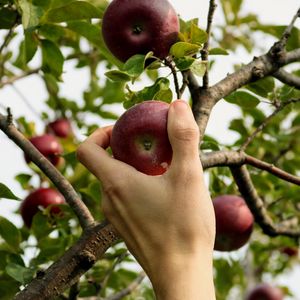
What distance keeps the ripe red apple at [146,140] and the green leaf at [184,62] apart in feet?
0.45

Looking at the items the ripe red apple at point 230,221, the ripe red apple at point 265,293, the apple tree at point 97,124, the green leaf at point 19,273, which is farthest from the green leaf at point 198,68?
the ripe red apple at point 265,293

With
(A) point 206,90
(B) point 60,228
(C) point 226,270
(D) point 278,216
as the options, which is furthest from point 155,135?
(C) point 226,270

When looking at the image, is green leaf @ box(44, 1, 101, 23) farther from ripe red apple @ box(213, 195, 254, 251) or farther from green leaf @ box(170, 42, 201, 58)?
ripe red apple @ box(213, 195, 254, 251)

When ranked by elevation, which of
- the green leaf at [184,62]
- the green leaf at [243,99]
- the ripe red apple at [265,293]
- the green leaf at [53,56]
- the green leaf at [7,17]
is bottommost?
the ripe red apple at [265,293]

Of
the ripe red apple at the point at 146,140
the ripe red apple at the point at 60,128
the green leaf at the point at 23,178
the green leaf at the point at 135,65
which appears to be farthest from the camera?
the ripe red apple at the point at 60,128

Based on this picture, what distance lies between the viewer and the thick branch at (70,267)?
3.55 ft

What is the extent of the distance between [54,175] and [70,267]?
211 millimetres

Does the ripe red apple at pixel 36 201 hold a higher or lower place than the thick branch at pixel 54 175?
lower

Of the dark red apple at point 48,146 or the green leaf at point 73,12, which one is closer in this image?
the green leaf at point 73,12

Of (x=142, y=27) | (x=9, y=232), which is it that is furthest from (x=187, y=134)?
(x=9, y=232)

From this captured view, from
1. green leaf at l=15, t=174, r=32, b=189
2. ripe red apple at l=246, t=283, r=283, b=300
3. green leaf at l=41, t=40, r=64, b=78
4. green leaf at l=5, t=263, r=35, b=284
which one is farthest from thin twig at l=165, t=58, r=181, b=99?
ripe red apple at l=246, t=283, r=283, b=300

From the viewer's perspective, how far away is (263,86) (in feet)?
5.16

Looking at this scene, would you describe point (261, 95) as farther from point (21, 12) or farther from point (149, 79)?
point (149, 79)

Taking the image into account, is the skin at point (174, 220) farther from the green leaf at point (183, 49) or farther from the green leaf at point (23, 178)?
the green leaf at point (23, 178)
